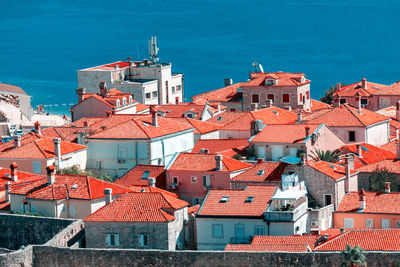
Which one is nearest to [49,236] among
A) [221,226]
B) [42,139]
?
[221,226]

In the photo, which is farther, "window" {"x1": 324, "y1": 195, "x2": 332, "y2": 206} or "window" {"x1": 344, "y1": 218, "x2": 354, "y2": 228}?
"window" {"x1": 324, "y1": 195, "x2": 332, "y2": 206}

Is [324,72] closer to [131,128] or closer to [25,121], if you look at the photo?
[25,121]

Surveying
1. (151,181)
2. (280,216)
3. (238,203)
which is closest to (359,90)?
(151,181)

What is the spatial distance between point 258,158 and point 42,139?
521 inches

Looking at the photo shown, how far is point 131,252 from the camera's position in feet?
164

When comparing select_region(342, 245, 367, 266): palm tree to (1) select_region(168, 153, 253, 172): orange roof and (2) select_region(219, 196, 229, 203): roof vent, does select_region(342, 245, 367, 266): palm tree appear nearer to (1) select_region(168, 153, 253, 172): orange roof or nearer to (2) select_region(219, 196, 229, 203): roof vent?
(2) select_region(219, 196, 229, 203): roof vent

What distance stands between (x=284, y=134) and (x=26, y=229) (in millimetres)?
18922

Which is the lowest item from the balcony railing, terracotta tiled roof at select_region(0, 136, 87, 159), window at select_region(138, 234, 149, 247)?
window at select_region(138, 234, 149, 247)

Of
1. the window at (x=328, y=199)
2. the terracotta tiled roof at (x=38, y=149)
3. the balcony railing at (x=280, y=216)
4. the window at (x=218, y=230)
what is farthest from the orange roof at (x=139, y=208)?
the terracotta tiled roof at (x=38, y=149)

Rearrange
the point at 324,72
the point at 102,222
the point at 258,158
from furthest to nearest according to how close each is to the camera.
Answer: the point at 324,72 < the point at 258,158 < the point at 102,222

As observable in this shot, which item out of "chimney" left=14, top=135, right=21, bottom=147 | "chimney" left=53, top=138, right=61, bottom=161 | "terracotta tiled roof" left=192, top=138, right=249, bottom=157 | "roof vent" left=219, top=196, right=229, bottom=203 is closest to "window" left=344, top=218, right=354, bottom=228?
"roof vent" left=219, top=196, right=229, bottom=203

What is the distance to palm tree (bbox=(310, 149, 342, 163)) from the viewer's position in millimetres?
68125

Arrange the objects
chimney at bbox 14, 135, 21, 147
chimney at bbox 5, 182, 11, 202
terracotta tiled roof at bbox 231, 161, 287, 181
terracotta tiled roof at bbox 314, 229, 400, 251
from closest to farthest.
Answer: terracotta tiled roof at bbox 314, 229, 400, 251 → terracotta tiled roof at bbox 231, 161, 287, 181 → chimney at bbox 5, 182, 11, 202 → chimney at bbox 14, 135, 21, 147

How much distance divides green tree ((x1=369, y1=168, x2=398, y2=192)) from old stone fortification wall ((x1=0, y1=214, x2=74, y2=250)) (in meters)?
16.9
